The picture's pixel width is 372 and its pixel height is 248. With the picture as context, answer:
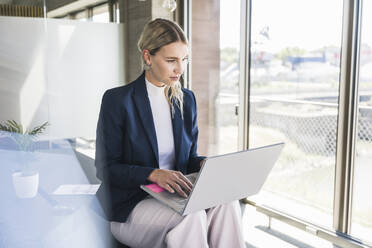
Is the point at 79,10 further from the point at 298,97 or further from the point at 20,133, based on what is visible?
the point at 298,97

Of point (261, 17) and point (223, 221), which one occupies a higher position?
point (261, 17)

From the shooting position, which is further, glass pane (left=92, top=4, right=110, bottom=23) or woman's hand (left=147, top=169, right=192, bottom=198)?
glass pane (left=92, top=4, right=110, bottom=23)

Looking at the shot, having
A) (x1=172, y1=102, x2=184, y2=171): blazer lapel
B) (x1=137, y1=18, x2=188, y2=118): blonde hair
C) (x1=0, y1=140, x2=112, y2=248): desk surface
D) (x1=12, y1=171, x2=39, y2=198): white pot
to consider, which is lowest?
(x1=0, y1=140, x2=112, y2=248): desk surface

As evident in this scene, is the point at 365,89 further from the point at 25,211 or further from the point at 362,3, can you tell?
the point at 25,211

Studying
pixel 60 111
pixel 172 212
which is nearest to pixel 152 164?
pixel 172 212

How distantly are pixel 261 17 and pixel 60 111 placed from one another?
1.75 metres

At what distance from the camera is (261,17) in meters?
3.11

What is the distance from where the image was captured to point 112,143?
1.44 metres

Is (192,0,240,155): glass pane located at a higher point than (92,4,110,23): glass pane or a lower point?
lower

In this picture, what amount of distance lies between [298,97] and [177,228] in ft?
6.35

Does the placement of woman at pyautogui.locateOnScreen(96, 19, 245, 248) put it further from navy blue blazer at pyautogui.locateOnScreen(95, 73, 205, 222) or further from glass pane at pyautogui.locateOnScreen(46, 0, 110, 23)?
glass pane at pyautogui.locateOnScreen(46, 0, 110, 23)

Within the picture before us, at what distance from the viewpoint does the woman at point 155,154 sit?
51.1 inches

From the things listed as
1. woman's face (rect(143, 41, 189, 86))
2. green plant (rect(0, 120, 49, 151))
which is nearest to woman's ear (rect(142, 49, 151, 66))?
woman's face (rect(143, 41, 189, 86))

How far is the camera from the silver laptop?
3.66 feet
